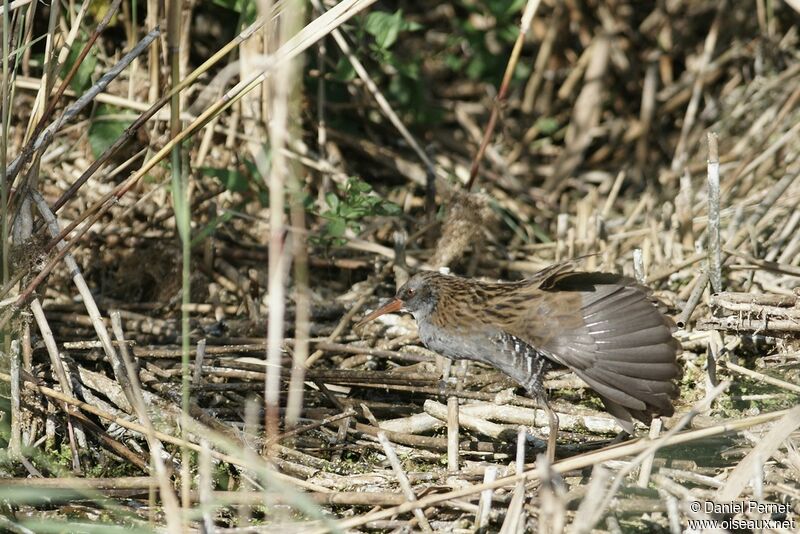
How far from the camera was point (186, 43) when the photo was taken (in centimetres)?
523

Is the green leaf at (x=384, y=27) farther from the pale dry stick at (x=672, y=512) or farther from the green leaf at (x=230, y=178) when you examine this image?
the pale dry stick at (x=672, y=512)

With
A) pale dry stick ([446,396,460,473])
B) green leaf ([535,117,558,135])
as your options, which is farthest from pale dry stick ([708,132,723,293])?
green leaf ([535,117,558,135])

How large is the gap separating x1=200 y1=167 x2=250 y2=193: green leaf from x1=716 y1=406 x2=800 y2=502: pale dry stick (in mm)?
2545

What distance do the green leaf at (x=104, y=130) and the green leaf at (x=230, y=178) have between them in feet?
1.57

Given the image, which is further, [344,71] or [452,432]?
[344,71]

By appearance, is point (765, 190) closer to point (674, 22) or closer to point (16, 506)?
point (674, 22)

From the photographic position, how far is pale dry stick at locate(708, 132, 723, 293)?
3.99 metres

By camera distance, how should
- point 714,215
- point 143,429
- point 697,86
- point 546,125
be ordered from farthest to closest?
point 546,125 < point 697,86 < point 714,215 < point 143,429

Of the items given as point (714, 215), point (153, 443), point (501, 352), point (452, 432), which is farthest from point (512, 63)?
point (153, 443)

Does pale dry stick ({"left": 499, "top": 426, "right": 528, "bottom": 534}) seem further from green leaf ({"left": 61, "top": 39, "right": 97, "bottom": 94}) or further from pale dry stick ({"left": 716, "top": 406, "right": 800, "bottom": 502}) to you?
green leaf ({"left": 61, "top": 39, "right": 97, "bottom": 94})

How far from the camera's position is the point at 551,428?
145 inches

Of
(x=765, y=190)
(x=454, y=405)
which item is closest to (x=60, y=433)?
(x=454, y=405)

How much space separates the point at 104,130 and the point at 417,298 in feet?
5.83

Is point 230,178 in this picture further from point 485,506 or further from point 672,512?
point 672,512
